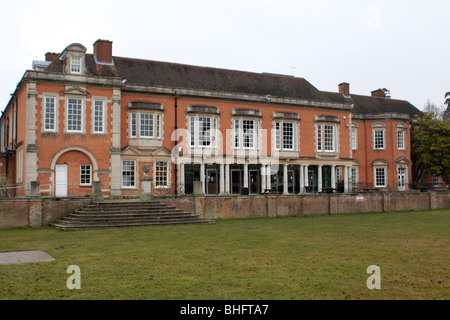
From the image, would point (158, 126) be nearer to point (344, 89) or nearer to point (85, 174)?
point (85, 174)

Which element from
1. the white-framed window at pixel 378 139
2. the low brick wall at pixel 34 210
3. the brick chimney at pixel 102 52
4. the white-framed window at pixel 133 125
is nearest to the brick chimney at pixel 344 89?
the white-framed window at pixel 378 139

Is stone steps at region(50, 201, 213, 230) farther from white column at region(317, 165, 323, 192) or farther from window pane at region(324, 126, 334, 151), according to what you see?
window pane at region(324, 126, 334, 151)

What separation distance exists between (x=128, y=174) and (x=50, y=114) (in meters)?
5.92

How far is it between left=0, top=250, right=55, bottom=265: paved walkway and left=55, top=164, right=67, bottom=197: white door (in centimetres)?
1541

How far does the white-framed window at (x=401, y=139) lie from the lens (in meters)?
40.8

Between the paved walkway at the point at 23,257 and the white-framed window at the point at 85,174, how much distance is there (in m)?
15.8

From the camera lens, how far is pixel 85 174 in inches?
1085

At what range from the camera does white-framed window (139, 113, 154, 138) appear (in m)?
29.9

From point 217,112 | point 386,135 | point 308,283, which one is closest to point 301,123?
point 217,112

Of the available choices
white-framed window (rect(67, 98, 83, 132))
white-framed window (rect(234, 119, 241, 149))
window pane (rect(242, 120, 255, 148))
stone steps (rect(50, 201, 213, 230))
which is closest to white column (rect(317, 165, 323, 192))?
window pane (rect(242, 120, 255, 148))

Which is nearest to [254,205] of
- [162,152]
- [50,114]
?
[162,152]

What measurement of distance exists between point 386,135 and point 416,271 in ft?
111
